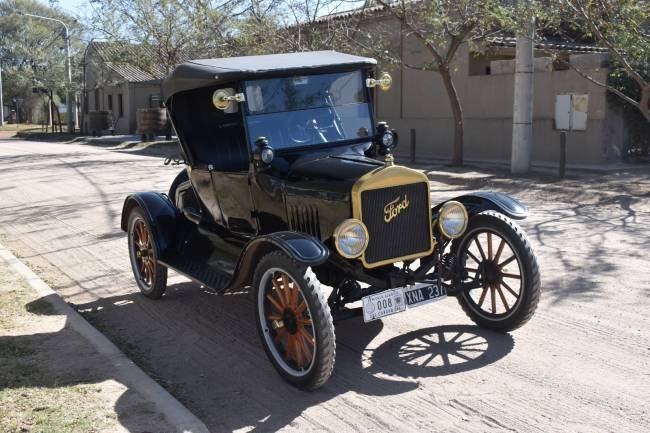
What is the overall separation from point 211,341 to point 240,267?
2.55 feet

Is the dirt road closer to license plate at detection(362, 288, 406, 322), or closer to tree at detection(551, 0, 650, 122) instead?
license plate at detection(362, 288, 406, 322)

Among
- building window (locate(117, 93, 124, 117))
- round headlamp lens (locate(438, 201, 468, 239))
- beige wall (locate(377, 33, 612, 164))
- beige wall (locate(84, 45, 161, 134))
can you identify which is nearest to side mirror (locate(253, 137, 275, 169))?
round headlamp lens (locate(438, 201, 468, 239))

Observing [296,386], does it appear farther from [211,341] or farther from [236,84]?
[236,84]

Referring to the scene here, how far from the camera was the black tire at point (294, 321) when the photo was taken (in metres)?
4.35

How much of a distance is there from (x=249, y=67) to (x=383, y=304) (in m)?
2.14

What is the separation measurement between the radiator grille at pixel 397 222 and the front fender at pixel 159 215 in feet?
7.35

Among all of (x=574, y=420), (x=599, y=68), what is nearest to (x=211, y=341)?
(x=574, y=420)

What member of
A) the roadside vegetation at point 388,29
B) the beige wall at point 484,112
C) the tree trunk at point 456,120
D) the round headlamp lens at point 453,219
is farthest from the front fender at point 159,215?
the beige wall at point 484,112

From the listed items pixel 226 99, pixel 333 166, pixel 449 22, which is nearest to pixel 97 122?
pixel 449 22

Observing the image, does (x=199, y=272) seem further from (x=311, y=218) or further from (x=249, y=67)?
(x=249, y=67)

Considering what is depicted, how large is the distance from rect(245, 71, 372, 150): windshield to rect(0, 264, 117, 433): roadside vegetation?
7.00ft

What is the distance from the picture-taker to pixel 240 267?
16.5 feet

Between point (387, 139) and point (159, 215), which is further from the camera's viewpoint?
point (159, 215)

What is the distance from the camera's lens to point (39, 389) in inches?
175
